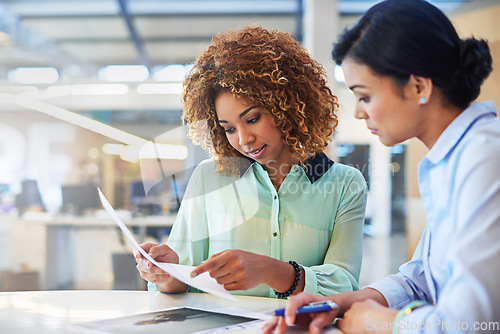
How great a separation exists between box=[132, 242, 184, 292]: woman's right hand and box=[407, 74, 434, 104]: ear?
752mm

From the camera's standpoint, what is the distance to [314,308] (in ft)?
2.80

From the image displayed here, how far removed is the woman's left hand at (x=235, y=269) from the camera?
0.98 m

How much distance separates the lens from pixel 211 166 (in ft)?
4.74

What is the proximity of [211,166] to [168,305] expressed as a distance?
1.53 feet

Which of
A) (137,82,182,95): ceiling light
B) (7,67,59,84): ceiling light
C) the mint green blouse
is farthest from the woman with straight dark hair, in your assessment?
(7,67,59,84): ceiling light

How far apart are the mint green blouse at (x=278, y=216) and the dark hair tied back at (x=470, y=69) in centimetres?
58

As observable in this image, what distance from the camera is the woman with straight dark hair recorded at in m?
0.65

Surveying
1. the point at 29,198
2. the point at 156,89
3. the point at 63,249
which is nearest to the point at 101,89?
the point at 156,89

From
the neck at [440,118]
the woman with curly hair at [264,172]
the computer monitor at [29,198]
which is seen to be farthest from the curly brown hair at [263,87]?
the computer monitor at [29,198]

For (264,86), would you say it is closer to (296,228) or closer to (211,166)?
(211,166)

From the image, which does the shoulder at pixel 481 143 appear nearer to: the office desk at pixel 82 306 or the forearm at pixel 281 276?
the office desk at pixel 82 306

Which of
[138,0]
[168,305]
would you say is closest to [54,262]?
[138,0]

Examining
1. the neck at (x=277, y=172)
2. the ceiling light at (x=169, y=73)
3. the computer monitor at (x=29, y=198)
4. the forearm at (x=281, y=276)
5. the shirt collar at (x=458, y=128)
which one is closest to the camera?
the shirt collar at (x=458, y=128)

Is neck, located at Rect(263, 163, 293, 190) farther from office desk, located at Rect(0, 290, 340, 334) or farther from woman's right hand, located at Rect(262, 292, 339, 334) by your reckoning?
woman's right hand, located at Rect(262, 292, 339, 334)
